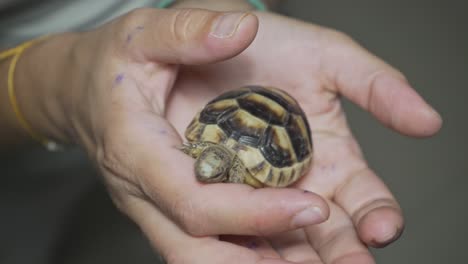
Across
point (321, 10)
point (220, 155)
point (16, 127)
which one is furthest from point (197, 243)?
point (321, 10)

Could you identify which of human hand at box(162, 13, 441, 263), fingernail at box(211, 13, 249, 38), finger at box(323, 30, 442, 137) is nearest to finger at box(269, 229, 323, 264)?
human hand at box(162, 13, 441, 263)

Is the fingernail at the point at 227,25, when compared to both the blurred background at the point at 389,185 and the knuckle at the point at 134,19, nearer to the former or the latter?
the knuckle at the point at 134,19

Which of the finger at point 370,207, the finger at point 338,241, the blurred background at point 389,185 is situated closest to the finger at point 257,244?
the finger at point 338,241

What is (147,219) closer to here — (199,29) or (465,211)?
(199,29)

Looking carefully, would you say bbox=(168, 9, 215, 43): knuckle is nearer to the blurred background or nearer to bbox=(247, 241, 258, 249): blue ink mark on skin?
bbox=(247, 241, 258, 249): blue ink mark on skin

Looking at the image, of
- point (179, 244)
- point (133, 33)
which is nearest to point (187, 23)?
point (133, 33)
